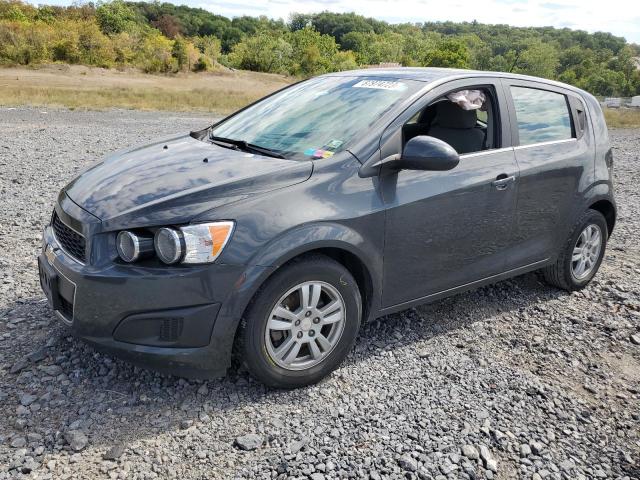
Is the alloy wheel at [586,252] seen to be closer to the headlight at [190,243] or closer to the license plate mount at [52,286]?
the headlight at [190,243]

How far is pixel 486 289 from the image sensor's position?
474 cm

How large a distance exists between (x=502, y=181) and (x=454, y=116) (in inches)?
22.8

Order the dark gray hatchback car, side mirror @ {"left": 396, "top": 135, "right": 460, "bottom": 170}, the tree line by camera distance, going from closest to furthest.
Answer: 1. the dark gray hatchback car
2. side mirror @ {"left": 396, "top": 135, "right": 460, "bottom": 170}
3. the tree line

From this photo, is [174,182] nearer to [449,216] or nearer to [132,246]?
[132,246]

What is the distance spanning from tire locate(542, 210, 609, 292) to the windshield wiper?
250 cm

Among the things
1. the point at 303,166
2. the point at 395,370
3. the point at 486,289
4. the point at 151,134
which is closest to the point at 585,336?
the point at 486,289

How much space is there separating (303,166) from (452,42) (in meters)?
115

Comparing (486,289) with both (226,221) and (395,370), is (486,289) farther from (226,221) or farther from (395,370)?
(226,221)

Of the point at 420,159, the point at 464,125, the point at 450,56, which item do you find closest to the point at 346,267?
the point at 420,159

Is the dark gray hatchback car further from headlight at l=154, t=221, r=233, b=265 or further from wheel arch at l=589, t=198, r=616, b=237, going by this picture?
wheel arch at l=589, t=198, r=616, b=237

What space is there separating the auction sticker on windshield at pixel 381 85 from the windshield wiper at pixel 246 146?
87 centimetres

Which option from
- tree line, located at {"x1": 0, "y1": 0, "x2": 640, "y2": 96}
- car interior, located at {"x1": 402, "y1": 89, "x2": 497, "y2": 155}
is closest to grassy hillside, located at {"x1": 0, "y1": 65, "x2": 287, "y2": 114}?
tree line, located at {"x1": 0, "y1": 0, "x2": 640, "y2": 96}

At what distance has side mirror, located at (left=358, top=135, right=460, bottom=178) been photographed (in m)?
3.15

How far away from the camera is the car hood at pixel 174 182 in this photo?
279cm
